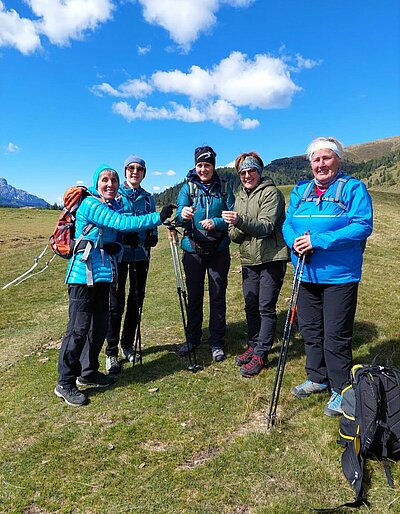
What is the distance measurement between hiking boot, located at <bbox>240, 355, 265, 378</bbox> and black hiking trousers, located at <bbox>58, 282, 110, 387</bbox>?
98.3 inches

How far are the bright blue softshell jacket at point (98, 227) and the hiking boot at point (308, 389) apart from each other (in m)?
3.31

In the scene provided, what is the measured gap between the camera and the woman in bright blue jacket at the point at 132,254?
6.95 m

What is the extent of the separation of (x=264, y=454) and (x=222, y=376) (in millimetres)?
2226

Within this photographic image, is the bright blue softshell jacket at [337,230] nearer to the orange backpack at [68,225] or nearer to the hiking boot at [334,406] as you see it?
the hiking boot at [334,406]

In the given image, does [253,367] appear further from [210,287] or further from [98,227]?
[98,227]

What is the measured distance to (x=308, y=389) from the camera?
5.86m

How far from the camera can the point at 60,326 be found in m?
10.6

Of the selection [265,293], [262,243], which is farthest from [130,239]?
[265,293]

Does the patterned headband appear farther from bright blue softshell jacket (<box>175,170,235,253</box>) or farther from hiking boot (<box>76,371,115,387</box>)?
hiking boot (<box>76,371,115,387</box>)

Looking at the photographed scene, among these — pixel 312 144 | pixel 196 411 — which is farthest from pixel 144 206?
pixel 196 411

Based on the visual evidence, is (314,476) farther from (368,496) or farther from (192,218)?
(192,218)

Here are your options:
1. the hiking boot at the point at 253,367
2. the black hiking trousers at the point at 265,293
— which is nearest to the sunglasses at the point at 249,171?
the black hiking trousers at the point at 265,293

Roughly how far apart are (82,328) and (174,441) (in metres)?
2.17

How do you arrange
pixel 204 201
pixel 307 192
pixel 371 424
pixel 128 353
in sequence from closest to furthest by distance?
pixel 371 424 < pixel 307 192 < pixel 204 201 < pixel 128 353
